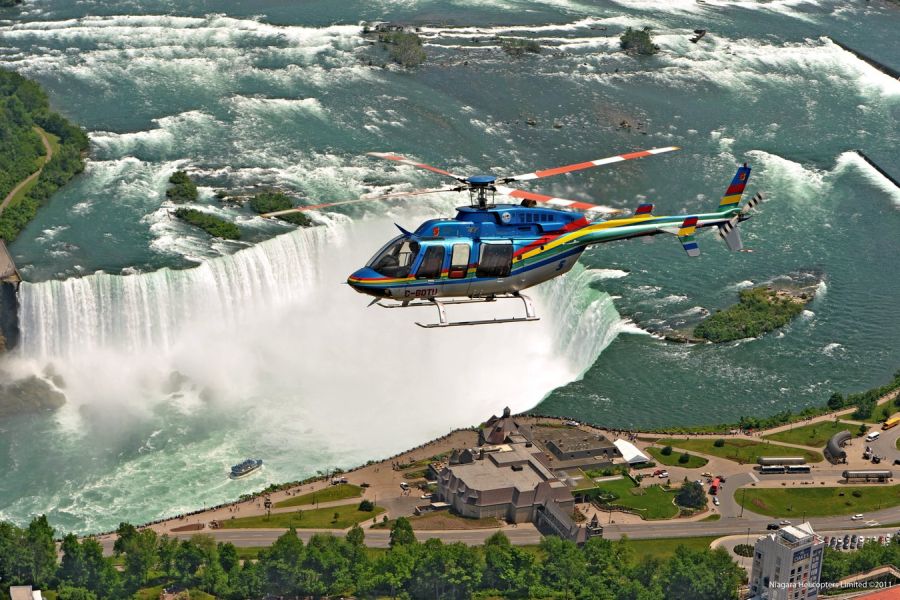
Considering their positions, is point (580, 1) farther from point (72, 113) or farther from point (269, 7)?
point (72, 113)

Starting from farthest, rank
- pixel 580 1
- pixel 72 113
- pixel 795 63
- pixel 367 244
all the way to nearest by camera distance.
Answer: pixel 580 1
pixel 795 63
pixel 72 113
pixel 367 244

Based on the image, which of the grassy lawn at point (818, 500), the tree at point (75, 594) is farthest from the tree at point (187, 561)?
the grassy lawn at point (818, 500)

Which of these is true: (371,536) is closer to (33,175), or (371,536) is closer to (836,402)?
(836,402)

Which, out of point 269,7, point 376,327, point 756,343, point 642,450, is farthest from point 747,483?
point 269,7

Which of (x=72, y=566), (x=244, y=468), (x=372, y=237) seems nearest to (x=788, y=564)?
(x=244, y=468)

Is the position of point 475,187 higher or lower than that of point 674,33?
higher

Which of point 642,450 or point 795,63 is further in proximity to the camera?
point 795,63

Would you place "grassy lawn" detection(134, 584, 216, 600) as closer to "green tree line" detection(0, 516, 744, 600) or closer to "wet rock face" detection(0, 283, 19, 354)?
"green tree line" detection(0, 516, 744, 600)
